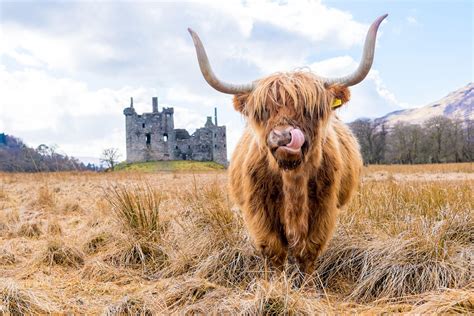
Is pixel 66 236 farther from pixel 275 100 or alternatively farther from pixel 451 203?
pixel 451 203

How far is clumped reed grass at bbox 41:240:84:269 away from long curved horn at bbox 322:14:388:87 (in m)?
3.00

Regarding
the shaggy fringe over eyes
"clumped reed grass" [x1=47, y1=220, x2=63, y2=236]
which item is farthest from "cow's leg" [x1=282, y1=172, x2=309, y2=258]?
"clumped reed grass" [x1=47, y1=220, x2=63, y2=236]

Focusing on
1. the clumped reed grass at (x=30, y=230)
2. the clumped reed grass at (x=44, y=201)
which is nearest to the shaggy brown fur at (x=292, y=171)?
the clumped reed grass at (x=30, y=230)

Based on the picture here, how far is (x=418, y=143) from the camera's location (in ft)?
140

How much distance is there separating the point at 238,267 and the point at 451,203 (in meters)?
2.64

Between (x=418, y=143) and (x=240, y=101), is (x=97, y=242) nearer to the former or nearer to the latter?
(x=240, y=101)

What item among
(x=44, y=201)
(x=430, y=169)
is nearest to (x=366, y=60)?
(x=44, y=201)

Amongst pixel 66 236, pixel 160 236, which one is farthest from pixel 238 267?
pixel 66 236

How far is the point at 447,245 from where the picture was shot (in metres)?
3.36

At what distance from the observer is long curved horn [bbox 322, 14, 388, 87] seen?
2.93m

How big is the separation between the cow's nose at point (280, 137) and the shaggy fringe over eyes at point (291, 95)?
25 centimetres

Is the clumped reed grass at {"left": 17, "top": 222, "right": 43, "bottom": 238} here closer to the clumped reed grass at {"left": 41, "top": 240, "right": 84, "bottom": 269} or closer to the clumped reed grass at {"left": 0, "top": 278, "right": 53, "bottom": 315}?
the clumped reed grass at {"left": 41, "top": 240, "right": 84, "bottom": 269}

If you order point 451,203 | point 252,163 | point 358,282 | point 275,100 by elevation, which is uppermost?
point 275,100

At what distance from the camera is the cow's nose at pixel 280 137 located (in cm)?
271
